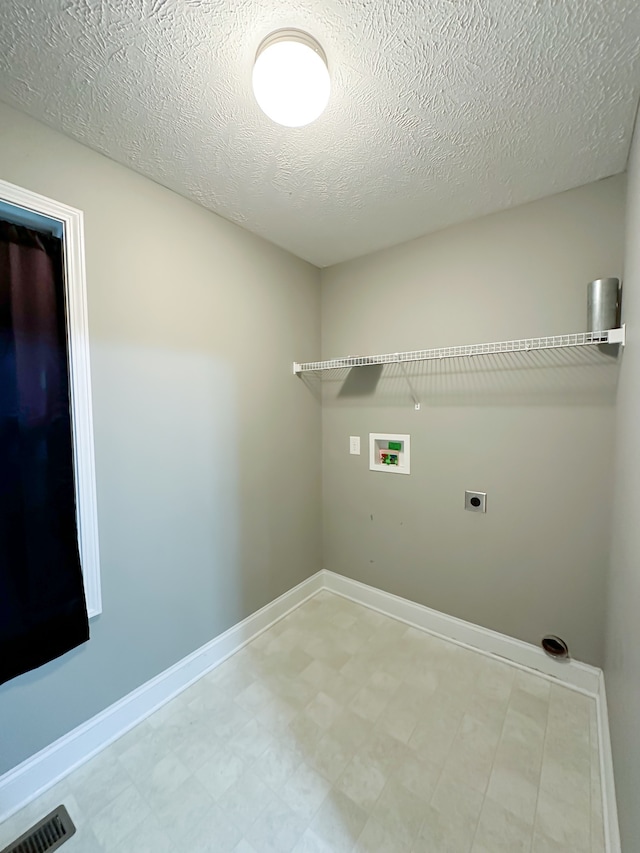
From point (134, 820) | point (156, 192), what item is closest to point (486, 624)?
point (134, 820)

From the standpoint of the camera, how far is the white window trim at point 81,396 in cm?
132

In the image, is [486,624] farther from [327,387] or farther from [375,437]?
[327,387]

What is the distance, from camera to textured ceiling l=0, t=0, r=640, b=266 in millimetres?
906

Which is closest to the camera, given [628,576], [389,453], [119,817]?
[628,576]

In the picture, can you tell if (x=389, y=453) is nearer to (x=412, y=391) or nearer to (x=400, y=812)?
(x=412, y=391)

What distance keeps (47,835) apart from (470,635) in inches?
80.5

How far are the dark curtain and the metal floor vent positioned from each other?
0.50 meters

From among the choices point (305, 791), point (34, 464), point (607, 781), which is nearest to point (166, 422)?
→ point (34, 464)

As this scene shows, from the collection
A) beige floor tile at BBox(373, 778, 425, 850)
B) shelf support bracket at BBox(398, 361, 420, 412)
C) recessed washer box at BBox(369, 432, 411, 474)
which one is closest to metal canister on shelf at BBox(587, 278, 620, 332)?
shelf support bracket at BBox(398, 361, 420, 412)

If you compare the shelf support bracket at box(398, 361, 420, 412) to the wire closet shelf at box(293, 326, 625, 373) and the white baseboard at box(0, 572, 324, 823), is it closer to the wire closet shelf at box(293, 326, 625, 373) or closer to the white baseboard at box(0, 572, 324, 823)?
the wire closet shelf at box(293, 326, 625, 373)

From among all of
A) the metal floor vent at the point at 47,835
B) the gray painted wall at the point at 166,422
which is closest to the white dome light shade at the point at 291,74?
the gray painted wall at the point at 166,422

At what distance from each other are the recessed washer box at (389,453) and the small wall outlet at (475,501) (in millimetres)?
389

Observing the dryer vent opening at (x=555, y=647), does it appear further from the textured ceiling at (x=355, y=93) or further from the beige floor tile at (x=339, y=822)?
the textured ceiling at (x=355, y=93)

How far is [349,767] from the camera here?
1.35 m
